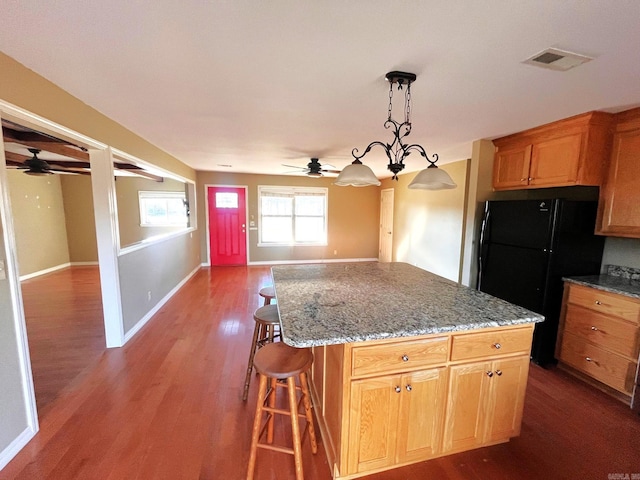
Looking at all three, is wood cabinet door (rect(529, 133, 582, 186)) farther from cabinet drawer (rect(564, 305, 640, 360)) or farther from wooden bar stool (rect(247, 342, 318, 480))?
wooden bar stool (rect(247, 342, 318, 480))

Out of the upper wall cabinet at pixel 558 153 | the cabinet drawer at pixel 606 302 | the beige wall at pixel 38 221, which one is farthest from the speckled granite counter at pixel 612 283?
the beige wall at pixel 38 221

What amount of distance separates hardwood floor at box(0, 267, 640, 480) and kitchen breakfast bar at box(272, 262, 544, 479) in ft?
0.51

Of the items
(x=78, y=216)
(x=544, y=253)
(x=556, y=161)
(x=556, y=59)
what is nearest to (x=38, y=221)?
(x=78, y=216)

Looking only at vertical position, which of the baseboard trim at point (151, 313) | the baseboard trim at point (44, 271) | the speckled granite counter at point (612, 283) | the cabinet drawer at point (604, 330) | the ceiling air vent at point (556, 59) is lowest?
the baseboard trim at point (151, 313)

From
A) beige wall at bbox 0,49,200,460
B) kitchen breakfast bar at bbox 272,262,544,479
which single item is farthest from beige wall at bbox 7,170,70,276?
kitchen breakfast bar at bbox 272,262,544,479

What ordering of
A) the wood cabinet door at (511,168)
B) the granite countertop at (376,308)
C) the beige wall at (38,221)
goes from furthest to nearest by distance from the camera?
1. the beige wall at (38,221)
2. the wood cabinet door at (511,168)
3. the granite countertop at (376,308)

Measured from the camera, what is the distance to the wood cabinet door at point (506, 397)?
1.56 meters

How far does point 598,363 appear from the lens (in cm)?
224

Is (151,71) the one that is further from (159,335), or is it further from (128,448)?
(159,335)

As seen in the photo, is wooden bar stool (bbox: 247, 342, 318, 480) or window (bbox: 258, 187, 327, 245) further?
window (bbox: 258, 187, 327, 245)

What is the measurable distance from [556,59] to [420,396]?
6.55 feet

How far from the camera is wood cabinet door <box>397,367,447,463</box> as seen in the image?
1423 millimetres

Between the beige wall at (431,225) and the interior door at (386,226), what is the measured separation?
18 centimetres

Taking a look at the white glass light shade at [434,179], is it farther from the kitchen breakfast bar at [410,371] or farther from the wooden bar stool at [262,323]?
the wooden bar stool at [262,323]
